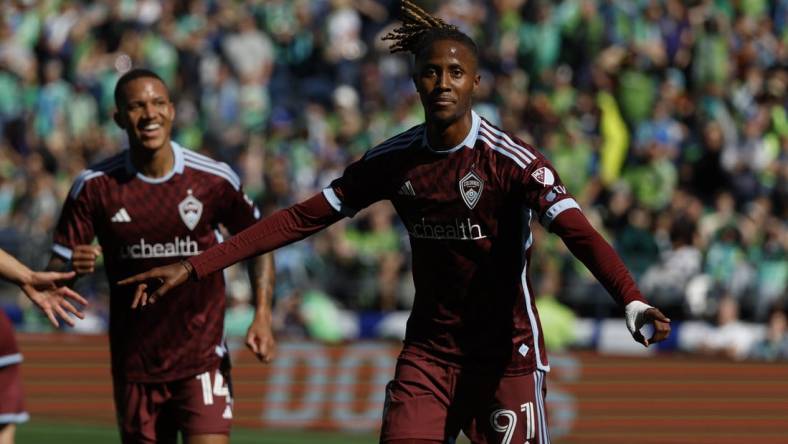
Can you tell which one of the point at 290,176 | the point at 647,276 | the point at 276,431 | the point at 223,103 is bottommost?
the point at 276,431

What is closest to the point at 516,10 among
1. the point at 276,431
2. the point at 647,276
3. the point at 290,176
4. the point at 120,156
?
the point at 290,176

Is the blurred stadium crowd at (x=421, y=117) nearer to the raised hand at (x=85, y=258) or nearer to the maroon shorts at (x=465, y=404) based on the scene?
the maroon shorts at (x=465, y=404)

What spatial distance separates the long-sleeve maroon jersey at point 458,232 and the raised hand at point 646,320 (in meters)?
0.75

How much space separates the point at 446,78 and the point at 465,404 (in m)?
1.39

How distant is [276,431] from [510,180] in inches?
322

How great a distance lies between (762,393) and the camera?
1385cm

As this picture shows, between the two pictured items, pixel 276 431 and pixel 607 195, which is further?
pixel 607 195

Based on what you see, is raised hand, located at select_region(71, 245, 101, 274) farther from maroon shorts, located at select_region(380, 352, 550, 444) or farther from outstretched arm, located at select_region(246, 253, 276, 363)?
maroon shorts, located at select_region(380, 352, 550, 444)

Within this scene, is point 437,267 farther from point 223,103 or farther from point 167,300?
point 223,103

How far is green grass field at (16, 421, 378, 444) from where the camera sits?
1374 cm

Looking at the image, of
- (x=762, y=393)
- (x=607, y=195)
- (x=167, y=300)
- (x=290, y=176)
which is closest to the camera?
(x=167, y=300)

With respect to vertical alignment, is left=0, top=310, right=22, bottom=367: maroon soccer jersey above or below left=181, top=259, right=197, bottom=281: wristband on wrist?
below

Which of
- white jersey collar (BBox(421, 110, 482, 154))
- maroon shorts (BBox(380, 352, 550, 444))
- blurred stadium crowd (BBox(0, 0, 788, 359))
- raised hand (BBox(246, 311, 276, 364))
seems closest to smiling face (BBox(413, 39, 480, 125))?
white jersey collar (BBox(421, 110, 482, 154))

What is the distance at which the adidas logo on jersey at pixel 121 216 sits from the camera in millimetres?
8617
